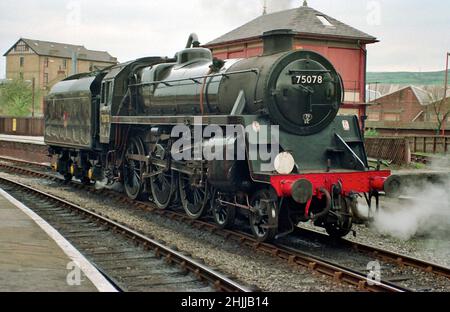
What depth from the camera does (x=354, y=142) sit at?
10.0 metres

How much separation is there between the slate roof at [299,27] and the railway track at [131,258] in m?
16.6

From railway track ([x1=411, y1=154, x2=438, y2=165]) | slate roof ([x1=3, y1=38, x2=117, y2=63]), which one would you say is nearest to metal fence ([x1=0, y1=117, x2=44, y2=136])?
railway track ([x1=411, y1=154, x2=438, y2=165])

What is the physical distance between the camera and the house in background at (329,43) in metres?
26.6

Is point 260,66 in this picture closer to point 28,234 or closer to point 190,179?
Answer: point 190,179

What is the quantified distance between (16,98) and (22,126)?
15239 millimetres

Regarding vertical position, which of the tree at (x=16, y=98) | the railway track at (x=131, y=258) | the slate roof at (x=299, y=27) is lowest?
the railway track at (x=131, y=258)

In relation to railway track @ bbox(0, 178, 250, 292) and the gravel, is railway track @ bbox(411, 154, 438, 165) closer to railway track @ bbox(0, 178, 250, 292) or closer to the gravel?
the gravel

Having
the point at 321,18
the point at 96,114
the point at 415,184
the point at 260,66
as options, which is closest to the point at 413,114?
the point at 321,18

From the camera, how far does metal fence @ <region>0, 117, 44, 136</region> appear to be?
47.7 meters

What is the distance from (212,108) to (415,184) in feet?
27.2

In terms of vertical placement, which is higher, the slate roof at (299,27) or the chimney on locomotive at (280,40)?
the slate roof at (299,27)

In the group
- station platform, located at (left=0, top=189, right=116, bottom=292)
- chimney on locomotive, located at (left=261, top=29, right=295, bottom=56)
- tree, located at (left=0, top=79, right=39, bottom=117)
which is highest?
tree, located at (left=0, top=79, right=39, bottom=117)

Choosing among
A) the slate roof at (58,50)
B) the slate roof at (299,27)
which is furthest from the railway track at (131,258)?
the slate roof at (58,50)

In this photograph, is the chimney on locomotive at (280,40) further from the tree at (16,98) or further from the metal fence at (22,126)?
the tree at (16,98)
